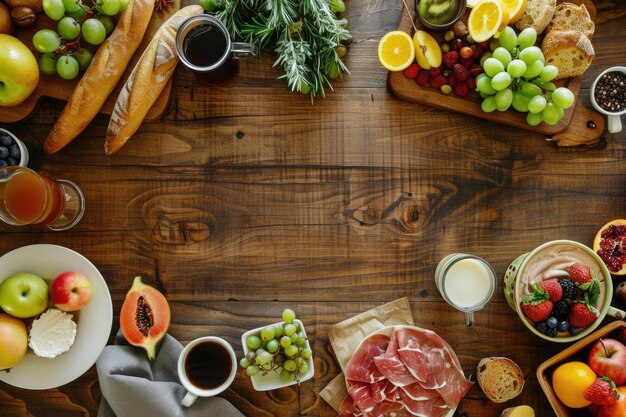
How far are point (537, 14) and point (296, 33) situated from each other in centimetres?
62

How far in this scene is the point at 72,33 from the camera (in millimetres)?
1383

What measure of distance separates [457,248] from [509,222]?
0.16 m

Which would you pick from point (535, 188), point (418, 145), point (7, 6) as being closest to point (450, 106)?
point (418, 145)

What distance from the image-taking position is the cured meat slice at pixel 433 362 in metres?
1.39

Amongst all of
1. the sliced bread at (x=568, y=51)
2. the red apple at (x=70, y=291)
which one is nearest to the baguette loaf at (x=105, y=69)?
the red apple at (x=70, y=291)

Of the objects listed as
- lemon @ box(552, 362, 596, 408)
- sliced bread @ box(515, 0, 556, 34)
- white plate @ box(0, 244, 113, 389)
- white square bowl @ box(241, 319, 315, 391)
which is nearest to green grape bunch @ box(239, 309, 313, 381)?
white square bowl @ box(241, 319, 315, 391)

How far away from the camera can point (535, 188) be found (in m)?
1.51

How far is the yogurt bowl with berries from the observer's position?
1.34 meters

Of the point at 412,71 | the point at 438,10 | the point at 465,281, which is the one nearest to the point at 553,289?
the point at 465,281

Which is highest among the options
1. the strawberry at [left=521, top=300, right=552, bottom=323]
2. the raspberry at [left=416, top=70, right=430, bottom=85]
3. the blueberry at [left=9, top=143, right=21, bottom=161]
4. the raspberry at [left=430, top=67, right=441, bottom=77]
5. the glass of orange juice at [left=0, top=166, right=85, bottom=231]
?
the raspberry at [left=430, top=67, right=441, bottom=77]

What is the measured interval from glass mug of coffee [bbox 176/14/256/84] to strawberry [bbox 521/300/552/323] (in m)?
0.94

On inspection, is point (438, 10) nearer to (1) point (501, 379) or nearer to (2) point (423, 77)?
(2) point (423, 77)

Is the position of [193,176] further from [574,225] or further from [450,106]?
[574,225]

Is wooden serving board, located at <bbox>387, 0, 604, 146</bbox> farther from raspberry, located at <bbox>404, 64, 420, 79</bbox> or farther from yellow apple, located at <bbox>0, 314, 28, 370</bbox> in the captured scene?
yellow apple, located at <bbox>0, 314, 28, 370</bbox>
